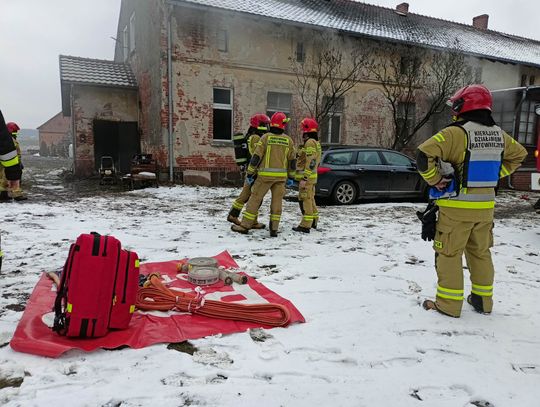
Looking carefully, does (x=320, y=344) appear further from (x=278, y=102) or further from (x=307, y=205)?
(x=278, y=102)

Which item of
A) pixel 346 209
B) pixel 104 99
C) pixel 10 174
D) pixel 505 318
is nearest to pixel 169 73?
pixel 104 99

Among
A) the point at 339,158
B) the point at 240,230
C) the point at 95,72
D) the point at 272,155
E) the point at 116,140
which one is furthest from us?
the point at 116,140

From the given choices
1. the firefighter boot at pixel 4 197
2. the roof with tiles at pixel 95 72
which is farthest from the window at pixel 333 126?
the firefighter boot at pixel 4 197

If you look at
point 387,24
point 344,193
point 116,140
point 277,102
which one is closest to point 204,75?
point 277,102

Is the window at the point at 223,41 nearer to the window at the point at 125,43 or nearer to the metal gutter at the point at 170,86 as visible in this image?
the metal gutter at the point at 170,86

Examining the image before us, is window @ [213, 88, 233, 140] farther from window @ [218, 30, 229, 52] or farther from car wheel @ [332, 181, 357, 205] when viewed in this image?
car wheel @ [332, 181, 357, 205]

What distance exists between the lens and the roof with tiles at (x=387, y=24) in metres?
14.0

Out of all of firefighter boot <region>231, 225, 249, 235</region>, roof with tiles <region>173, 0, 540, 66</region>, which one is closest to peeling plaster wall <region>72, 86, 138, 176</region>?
roof with tiles <region>173, 0, 540, 66</region>

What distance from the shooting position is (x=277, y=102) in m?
14.8

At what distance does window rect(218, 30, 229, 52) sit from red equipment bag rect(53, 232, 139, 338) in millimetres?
11903

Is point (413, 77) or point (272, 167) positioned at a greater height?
point (413, 77)

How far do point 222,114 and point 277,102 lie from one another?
7.21 ft

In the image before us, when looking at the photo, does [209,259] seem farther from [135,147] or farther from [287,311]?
[135,147]

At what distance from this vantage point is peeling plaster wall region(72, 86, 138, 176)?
15055 millimetres
